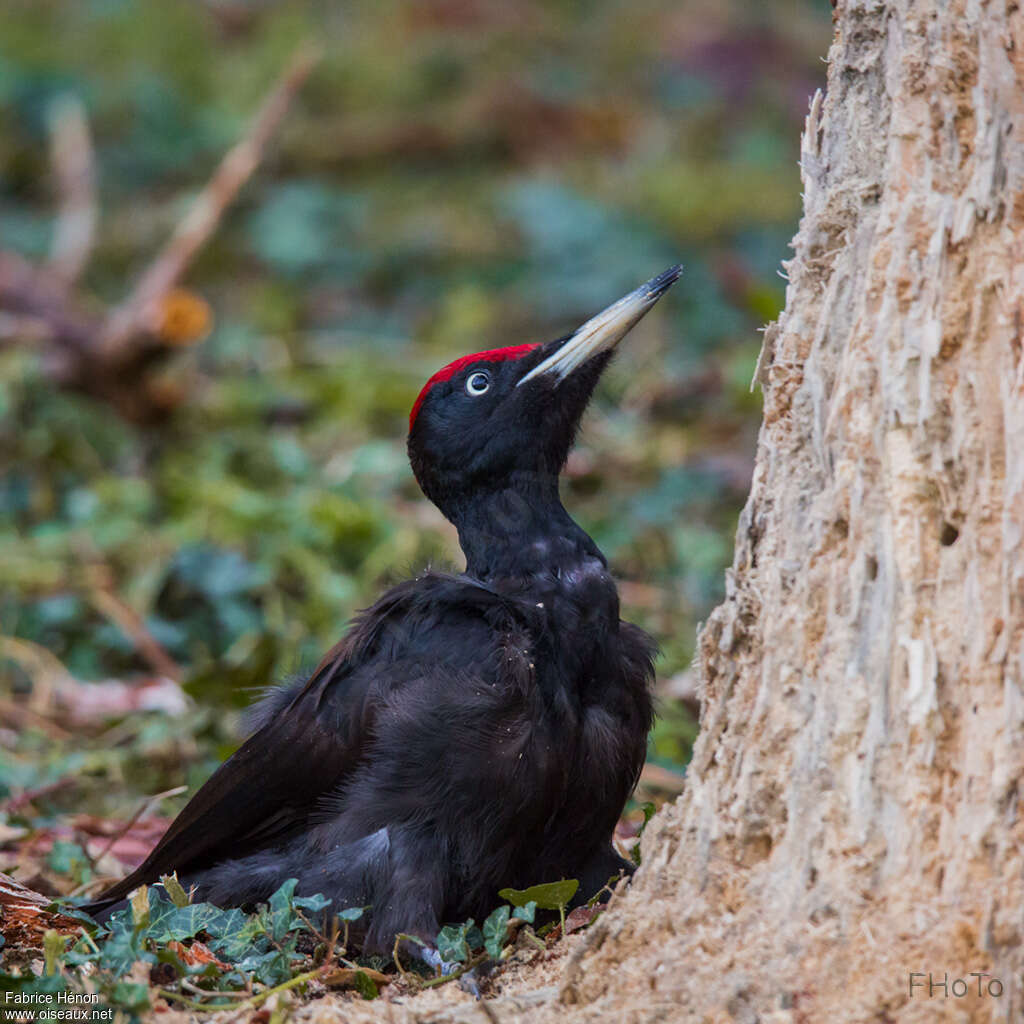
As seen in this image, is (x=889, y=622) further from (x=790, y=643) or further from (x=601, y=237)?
(x=601, y=237)

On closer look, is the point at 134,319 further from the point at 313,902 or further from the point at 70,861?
the point at 313,902

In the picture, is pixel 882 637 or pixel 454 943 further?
pixel 454 943

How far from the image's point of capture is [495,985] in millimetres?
2717

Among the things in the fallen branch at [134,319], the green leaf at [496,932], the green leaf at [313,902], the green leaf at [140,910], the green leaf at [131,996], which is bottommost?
the green leaf at [496,932]

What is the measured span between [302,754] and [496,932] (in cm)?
72

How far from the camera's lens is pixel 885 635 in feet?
7.14

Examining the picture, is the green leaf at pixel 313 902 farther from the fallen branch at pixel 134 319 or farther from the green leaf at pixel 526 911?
the fallen branch at pixel 134 319

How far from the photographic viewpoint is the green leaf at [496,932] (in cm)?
269

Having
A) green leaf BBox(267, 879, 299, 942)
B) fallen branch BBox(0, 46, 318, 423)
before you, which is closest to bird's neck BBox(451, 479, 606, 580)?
green leaf BBox(267, 879, 299, 942)

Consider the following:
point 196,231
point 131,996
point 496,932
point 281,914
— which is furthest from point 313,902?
point 196,231

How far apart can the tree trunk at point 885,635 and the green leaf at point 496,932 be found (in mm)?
335

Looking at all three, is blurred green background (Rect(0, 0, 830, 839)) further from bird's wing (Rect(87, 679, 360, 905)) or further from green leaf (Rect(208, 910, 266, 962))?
green leaf (Rect(208, 910, 266, 962))

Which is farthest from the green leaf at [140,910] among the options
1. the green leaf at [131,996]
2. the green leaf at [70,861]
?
the green leaf at [70,861]

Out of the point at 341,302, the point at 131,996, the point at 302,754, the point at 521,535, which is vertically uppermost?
the point at 341,302
